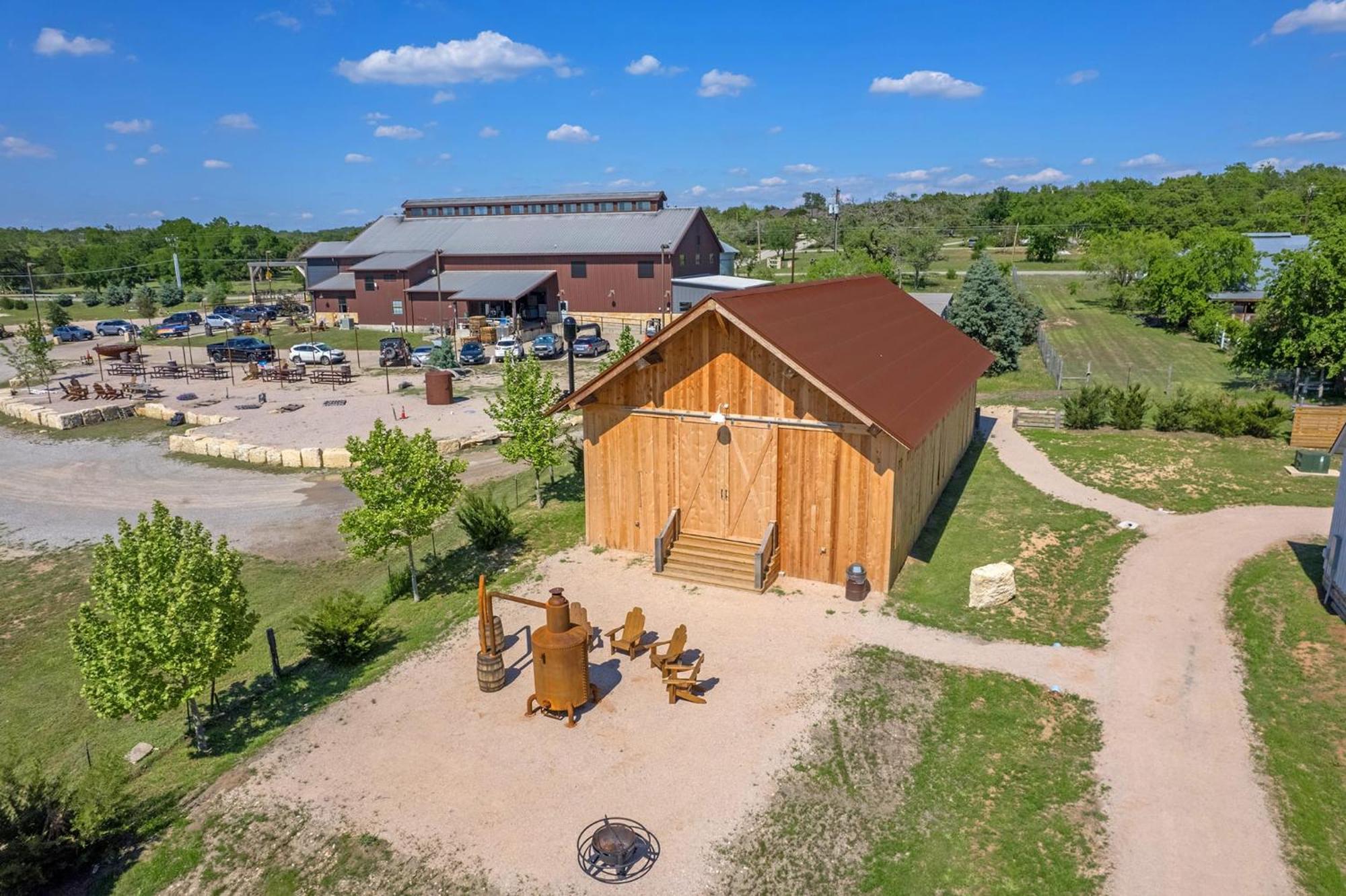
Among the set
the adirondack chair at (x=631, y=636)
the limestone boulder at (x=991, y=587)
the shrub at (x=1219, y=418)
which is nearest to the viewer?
the adirondack chair at (x=631, y=636)

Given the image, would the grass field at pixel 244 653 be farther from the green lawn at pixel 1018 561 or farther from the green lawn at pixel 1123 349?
the green lawn at pixel 1123 349

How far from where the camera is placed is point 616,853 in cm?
945

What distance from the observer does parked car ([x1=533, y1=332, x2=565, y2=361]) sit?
49.0 meters

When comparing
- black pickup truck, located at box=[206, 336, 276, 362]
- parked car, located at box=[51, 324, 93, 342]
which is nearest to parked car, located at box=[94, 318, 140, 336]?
parked car, located at box=[51, 324, 93, 342]

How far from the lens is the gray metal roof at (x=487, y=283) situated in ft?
194

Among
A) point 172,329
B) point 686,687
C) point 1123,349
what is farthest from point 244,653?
Result: point 172,329

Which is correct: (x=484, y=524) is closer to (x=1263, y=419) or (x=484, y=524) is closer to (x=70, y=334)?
(x=1263, y=419)

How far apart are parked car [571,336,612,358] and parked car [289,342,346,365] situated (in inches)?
551

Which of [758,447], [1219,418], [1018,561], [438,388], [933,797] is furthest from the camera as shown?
[438,388]

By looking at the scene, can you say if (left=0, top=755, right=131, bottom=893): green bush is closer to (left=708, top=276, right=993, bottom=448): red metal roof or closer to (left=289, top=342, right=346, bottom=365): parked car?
(left=708, top=276, right=993, bottom=448): red metal roof

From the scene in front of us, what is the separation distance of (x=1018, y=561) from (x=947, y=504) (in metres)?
4.03

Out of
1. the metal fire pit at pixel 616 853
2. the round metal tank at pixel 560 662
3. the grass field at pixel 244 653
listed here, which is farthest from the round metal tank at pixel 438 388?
the metal fire pit at pixel 616 853

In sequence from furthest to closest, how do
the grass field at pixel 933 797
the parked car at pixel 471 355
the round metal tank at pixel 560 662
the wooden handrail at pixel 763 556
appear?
1. the parked car at pixel 471 355
2. the wooden handrail at pixel 763 556
3. the round metal tank at pixel 560 662
4. the grass field at pixel 933 797

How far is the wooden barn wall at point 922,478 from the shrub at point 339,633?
9.98 meters
